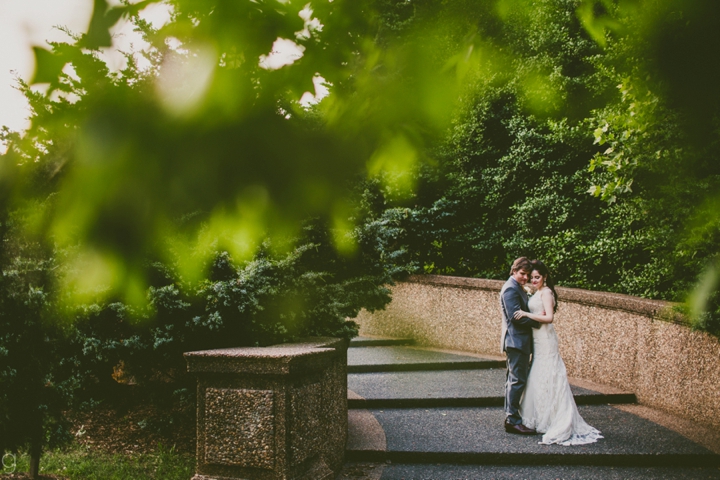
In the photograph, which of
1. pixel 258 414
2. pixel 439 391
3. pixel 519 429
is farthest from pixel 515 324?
pixel 258 414

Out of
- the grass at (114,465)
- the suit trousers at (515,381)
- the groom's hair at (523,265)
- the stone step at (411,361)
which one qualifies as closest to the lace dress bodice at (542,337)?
the suit trousers at (515,381)

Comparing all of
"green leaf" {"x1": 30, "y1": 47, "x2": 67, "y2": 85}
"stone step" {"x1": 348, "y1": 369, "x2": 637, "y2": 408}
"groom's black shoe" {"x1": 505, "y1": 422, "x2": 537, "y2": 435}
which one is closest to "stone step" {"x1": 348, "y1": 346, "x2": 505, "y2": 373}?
"stone step" {"x1": 348, "y1": 369, "x2": 637, "y2": 408}

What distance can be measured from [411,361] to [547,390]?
2.81 meters

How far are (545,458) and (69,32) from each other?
4.82 meters

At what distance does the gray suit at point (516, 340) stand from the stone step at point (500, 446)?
0.44 meters

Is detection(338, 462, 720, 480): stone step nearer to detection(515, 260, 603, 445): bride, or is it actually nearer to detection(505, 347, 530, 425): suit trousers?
detection(515, 260, 603, 445): bride

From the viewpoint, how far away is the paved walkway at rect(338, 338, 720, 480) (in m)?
4.61

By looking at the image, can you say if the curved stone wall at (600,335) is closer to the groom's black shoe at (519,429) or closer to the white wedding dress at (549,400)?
the white wedding dress at (549,400)

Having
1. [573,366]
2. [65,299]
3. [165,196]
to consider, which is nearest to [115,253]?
[165,196]

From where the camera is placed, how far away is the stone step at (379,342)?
381 inches

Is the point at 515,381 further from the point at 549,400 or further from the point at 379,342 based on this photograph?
the point at 379,342

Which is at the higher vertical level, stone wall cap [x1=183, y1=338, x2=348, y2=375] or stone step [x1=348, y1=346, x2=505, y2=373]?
stone wall cap [x1=183, y1=338, x2=348, y2=375]

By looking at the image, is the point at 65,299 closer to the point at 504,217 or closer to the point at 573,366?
the point at 573,366

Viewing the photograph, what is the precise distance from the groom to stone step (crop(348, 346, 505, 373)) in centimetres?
228
